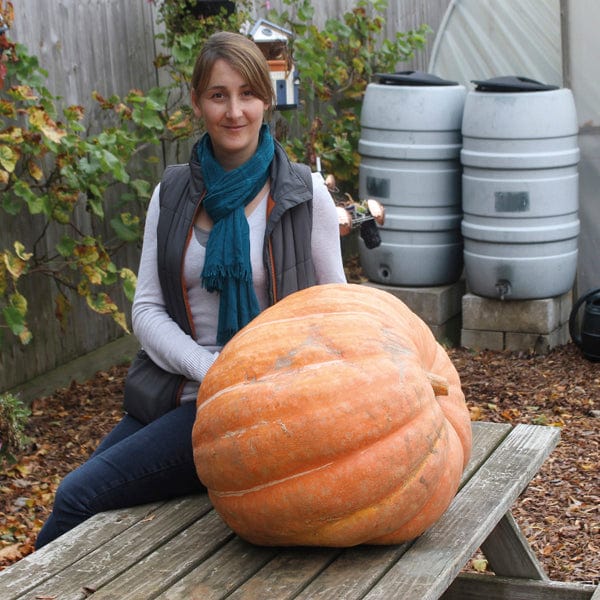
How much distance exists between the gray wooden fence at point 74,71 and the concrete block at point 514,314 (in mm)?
1903

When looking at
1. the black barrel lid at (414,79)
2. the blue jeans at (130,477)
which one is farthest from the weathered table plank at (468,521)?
the black barrel lid at (414,79)

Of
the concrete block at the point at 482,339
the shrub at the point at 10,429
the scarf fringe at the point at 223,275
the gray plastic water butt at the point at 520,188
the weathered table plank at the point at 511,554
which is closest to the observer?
the scarf fringe at the point at 223,275

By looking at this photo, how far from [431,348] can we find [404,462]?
0.43 metres

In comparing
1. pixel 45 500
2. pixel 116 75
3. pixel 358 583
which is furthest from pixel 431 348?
pixel 116 75

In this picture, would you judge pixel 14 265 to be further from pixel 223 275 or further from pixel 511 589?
pixel 511 589

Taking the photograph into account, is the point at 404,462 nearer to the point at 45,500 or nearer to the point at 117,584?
the point at 117,584

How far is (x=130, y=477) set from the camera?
2.50m

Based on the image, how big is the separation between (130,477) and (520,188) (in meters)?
3.80

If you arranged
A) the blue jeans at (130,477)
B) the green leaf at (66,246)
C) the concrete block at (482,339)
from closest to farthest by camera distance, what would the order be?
the blue jeans at (130,477), the green leaf at (66,246), the concrete block at (482,339)

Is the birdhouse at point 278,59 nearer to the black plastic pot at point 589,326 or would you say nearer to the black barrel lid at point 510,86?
the black barrel lid at point 510,86

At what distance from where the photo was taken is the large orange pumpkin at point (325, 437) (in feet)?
6.78

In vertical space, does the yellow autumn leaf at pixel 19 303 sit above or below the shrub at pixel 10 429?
above

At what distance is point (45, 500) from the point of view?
4.09 m

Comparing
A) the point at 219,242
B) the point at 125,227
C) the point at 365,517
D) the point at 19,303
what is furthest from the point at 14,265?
the point at 365,517
